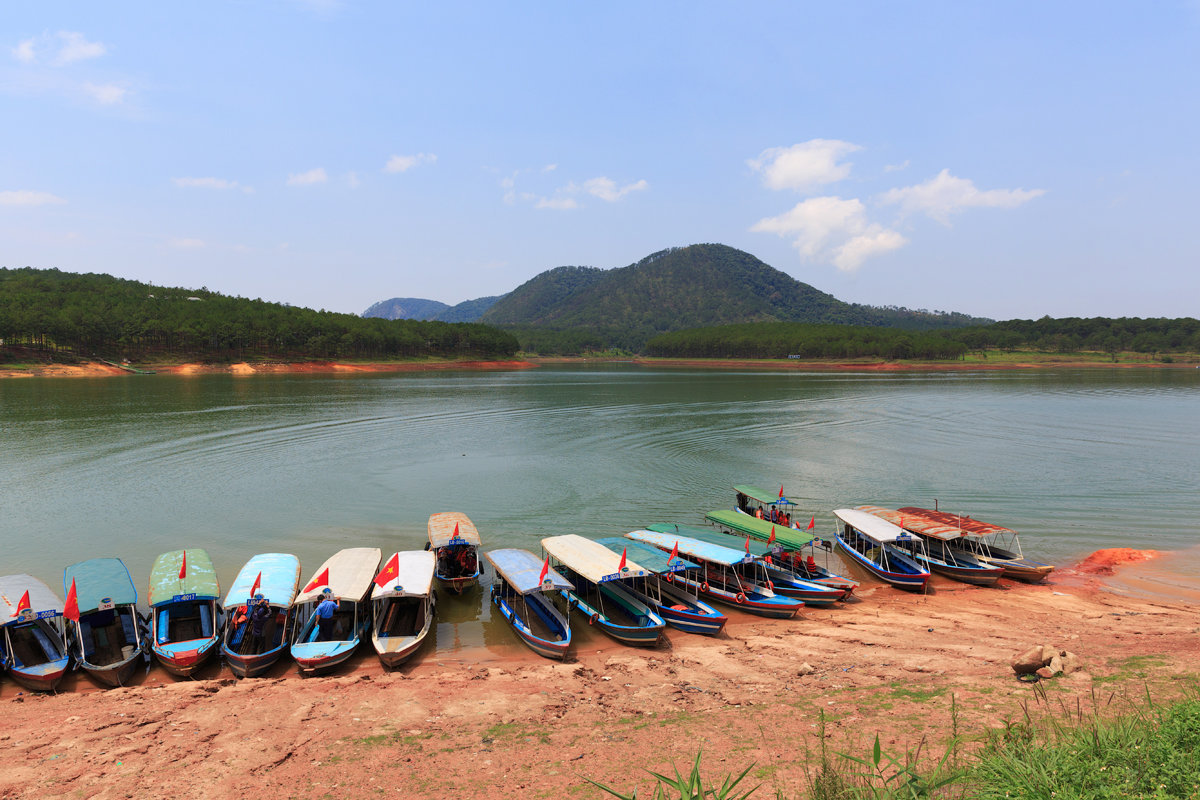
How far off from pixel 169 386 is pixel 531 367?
9474 centimetres

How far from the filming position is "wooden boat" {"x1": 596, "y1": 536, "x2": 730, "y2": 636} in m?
16.8

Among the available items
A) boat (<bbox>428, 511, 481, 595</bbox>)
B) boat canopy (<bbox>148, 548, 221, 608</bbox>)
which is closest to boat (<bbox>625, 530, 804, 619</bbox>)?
boat (<bbox>428, 511, 481, 595</bbox>)

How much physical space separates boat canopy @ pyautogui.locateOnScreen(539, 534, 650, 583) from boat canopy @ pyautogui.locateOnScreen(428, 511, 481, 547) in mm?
2807

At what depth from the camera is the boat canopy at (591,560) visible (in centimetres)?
1728

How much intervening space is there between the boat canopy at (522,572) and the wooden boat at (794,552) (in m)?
7.63

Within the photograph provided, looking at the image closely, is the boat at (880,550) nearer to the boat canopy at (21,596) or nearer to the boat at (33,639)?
the boat at (33,639)

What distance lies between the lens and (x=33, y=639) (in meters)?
14.9

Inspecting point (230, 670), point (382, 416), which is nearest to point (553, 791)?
point (230, 670)

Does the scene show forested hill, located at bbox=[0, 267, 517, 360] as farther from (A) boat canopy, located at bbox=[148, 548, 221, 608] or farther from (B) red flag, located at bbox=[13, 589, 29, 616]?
(B) red flag, located at bbox=[13, 589, 29, 616]

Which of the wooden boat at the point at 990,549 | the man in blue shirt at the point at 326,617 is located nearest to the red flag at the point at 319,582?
the man in blue shirt at the point at 326,617

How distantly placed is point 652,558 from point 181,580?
13831mm

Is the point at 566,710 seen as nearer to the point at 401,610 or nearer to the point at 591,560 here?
the point at 591,560

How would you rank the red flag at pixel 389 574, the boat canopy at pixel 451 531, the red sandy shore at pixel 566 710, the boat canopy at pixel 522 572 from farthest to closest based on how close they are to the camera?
the boat canopy at pixel 451 531, the boat canopy at pixel 522 572, the red flag at pixel 389 574, the red sandy shore at pixel 566 710

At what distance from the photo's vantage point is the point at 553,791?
8.52 meters
